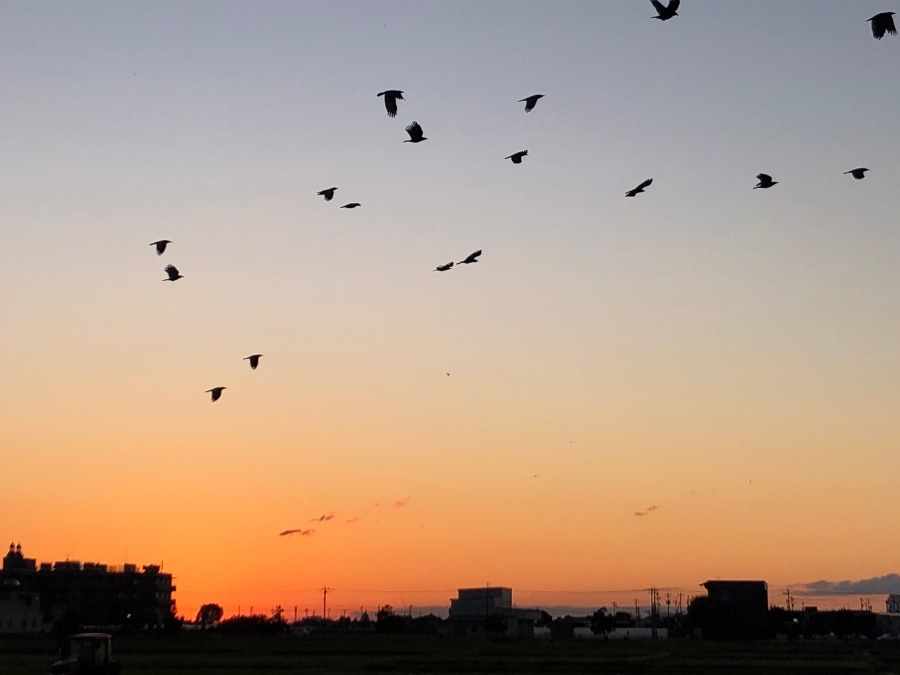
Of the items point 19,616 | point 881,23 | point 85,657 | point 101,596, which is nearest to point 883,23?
point 881,23

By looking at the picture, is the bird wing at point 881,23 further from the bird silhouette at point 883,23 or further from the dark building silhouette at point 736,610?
the dark building silhouette at point 736,610

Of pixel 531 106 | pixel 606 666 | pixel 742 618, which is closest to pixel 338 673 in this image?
pixel 606 666

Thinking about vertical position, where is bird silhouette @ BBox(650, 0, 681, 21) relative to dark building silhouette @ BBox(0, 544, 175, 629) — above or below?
above

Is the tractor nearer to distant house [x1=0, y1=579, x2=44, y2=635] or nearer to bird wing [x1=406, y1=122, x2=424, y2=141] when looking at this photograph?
bird wing [x1=406, y1=122, x2=424, y2=141]

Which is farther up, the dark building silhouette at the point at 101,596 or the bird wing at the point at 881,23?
the bird wing at the point at 881,23

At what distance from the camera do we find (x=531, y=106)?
121ft

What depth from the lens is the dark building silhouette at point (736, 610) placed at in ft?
565

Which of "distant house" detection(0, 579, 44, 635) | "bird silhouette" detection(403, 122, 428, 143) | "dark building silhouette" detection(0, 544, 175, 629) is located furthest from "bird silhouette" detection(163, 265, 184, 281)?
"dark building silhouette" detection(0, 544, 175, 629)

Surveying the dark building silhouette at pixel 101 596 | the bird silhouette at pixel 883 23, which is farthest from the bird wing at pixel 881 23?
the dark building silhouette at pixel 101 596

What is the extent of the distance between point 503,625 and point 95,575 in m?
67.5

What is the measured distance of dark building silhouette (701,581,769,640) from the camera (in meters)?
172

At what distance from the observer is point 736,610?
175500 mm

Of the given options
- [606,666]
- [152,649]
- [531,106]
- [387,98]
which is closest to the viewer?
[387,98]

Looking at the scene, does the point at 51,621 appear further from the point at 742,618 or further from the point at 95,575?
the point at 742,618
